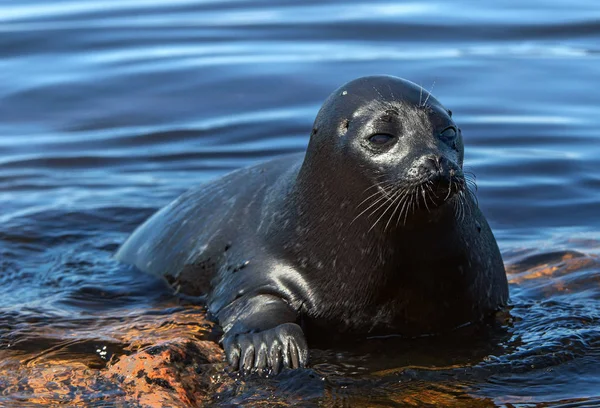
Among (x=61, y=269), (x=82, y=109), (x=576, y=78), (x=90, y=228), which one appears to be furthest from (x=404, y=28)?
(x=61, y=269)

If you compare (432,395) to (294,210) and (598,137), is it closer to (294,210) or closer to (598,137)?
(294,210)

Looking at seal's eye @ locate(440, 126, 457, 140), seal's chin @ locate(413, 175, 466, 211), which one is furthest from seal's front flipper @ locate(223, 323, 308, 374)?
seal's eye @ locate(440, 126, 457, 140)

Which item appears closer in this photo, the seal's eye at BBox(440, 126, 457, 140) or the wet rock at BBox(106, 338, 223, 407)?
the wet rock at BBox(106, 338, 223, 407)

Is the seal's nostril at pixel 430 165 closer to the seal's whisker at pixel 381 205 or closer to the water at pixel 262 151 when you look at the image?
the seal's whisker at pixel 381 205

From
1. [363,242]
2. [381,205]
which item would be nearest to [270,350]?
[363,242]

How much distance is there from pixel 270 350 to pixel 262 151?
14.3 feet

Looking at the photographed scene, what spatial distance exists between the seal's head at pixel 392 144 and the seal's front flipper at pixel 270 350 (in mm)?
641

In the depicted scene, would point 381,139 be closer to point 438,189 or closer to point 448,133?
point 448,133

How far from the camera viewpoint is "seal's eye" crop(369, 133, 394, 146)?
187 inches

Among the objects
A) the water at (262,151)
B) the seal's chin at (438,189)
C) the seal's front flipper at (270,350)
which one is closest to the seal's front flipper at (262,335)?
the seal's front flipper at (270,350)

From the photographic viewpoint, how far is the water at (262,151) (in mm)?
4764

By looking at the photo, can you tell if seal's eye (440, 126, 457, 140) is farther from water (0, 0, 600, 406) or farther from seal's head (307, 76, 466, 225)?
water (0, 0, 600, 406)

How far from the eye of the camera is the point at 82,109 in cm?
1055

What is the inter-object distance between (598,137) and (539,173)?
103cm
